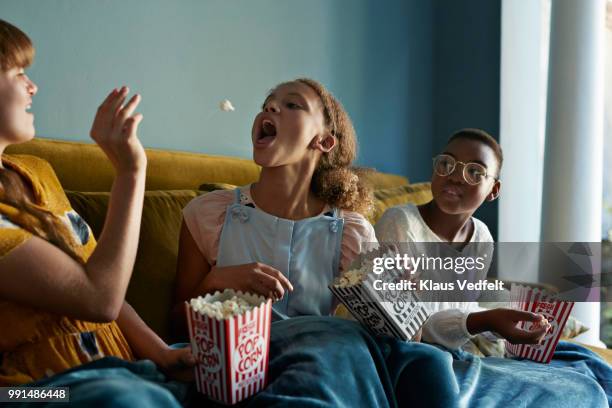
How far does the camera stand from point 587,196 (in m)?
2.69

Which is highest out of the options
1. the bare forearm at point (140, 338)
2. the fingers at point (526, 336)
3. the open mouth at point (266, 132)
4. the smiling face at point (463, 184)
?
the open mouth at point (266, 132)

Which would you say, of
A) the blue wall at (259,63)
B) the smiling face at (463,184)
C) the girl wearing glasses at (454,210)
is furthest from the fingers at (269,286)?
the blue wall at (259,63)

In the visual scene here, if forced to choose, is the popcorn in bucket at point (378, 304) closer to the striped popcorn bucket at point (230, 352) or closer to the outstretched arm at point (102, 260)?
the striped popcorn bucket at point (230, 352)

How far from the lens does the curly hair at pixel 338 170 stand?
156 centimetres

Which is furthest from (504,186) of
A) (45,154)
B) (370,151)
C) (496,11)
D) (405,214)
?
(45,154)

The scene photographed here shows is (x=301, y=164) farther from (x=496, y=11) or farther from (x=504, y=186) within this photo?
(x=496, y=11)

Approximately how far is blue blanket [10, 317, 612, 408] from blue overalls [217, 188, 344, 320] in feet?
0.88

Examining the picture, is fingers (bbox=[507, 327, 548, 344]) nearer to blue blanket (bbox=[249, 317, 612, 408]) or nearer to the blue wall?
blue blanket (bbox=[249, 317, 612, 408])

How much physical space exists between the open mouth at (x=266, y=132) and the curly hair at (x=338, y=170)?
0.51 ft

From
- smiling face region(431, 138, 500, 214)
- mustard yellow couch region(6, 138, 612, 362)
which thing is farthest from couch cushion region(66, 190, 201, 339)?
smiling face region(431, 138, 500, 214)

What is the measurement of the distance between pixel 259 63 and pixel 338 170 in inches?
38.0

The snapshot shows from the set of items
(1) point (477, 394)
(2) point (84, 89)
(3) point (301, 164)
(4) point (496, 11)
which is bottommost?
(1) point (477, 394)

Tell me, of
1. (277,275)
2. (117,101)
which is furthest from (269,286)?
(117,101)

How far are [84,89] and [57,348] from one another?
41.8 inches
